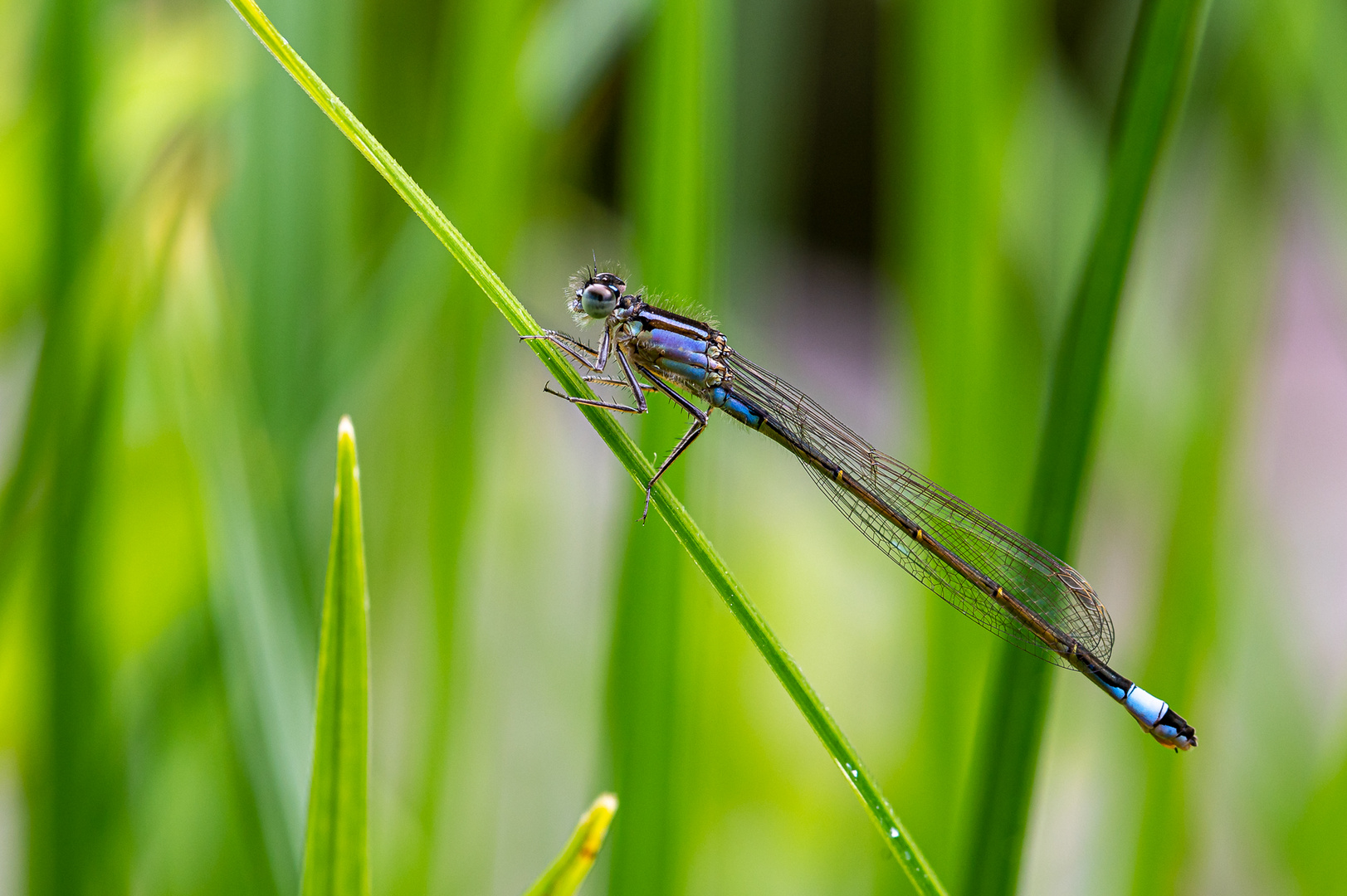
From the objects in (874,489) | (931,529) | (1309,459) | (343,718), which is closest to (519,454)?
(874,489)

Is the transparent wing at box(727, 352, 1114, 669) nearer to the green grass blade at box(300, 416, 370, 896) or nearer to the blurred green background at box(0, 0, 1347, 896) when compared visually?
the blurred green background at box(0, 0, 1347, 896)

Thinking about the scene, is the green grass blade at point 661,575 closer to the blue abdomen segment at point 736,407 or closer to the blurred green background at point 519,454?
the blurred green background at point 519,454

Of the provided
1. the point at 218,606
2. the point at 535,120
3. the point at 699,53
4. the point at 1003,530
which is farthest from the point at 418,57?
the point at 1003,530

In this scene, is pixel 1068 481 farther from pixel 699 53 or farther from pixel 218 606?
pixel 218 606

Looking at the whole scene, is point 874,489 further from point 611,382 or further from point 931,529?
point 611,382

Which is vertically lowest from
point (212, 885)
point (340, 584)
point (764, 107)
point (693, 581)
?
point (212, 885)

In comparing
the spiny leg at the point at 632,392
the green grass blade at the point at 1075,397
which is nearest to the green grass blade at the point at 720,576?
the green grass blade at the point at 1075,397

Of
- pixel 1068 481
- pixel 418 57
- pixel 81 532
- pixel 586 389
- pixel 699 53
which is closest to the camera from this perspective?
pixel 1068 481

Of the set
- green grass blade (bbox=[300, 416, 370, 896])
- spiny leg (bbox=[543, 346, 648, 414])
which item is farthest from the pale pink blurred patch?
green grass blade (bbox=[300, 416, 370, 896])
